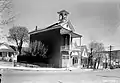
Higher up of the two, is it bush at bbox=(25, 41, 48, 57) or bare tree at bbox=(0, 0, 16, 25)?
bare tree at bbox=(0, 0, 16, 25)

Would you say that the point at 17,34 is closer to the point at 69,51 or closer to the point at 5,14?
the point at 5,14

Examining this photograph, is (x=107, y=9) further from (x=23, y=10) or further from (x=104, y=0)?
(x=23, y=10)

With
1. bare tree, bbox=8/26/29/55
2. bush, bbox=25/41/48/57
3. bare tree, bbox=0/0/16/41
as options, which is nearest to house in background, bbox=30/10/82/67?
bush, bbox=25/41/48/57

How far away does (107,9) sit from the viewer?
6.26 ft

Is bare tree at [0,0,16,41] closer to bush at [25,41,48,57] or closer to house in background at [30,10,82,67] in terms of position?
house in background at [30,10,82,67]

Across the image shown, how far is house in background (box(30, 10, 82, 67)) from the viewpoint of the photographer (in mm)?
4969

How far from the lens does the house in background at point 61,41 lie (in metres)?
4.97

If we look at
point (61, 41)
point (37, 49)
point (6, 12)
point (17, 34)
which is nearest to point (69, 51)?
point (61, 41)

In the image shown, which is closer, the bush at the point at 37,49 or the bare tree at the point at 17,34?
the bare tree at the point at 17,34

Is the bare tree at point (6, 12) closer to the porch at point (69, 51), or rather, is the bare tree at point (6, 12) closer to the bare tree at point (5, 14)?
the bare tree at point (5, 14)

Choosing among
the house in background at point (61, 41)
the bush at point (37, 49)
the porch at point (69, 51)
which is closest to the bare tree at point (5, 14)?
the house in background at point (61, 41)

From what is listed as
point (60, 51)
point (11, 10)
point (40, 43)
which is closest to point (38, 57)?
point (40, 43)

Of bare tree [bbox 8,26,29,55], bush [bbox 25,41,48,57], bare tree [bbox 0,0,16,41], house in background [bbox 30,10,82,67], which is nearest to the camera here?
bare tree [bbox 0,0,16,41]

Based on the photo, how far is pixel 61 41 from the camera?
546 centimetres
